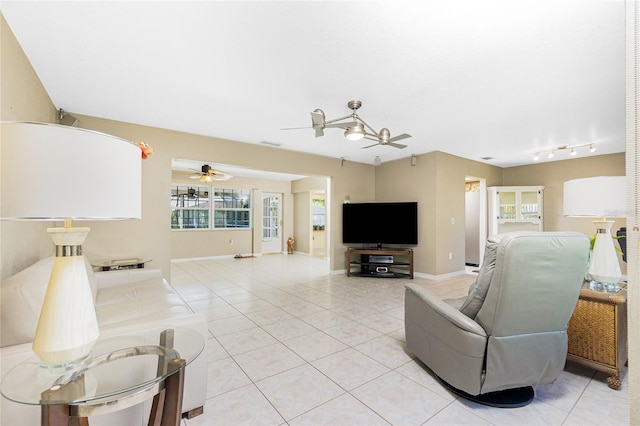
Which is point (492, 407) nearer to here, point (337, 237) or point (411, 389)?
point (411, 389)

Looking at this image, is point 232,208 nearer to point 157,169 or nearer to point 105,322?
point 157,169

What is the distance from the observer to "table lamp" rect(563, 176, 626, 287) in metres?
2.03

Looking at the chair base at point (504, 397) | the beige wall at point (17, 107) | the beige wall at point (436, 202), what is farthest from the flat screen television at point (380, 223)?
the beige wall at point (17, 107)

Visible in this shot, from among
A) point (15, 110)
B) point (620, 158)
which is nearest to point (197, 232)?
point (15, 110)

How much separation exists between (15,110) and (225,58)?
1550 millimetres

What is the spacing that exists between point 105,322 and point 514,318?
2.56 m

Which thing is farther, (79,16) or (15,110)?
(15,110)

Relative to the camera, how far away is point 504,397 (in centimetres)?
178

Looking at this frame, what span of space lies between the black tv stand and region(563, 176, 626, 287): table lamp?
3235 millimetres

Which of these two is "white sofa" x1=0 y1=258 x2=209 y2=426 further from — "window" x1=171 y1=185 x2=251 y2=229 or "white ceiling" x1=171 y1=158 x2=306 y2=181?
"window" x1=171 y1=185 x2=251 y2=229

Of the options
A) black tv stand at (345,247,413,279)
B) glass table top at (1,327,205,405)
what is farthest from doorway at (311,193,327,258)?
glass table top at (1,327,205,405)

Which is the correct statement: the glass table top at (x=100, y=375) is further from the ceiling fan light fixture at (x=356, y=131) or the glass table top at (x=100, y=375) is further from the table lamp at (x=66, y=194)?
the ceiling fan light fixture at (x=356, y=131)

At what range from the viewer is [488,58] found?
217 cm

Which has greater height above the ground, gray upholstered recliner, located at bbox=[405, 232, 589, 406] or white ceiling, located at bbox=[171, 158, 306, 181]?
white ceiling, located at bbox=[171, 158, 306, 181]
